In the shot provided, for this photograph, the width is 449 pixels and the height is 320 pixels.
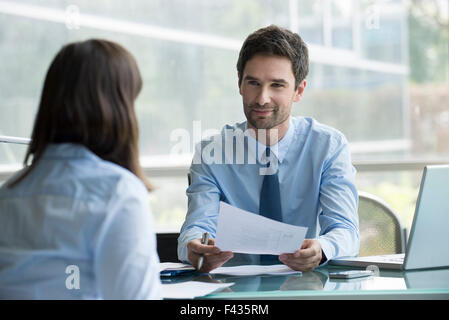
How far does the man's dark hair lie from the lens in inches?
84.5

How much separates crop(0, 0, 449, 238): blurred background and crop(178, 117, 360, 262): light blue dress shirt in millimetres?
1604

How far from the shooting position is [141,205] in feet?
3.50

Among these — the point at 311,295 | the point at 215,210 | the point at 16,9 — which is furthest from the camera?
the point at 16,9

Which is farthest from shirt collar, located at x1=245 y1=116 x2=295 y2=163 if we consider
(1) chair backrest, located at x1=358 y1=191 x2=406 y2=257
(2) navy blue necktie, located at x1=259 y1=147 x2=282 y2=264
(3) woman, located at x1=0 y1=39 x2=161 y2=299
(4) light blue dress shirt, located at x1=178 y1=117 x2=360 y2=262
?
(3) woman, located at x1=0 y1=39 x2=161 y2=299

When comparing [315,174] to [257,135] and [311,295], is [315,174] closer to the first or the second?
[257,135]

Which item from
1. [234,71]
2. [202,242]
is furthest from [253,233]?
[234,71]

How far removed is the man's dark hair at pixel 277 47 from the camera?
2146 millimetres

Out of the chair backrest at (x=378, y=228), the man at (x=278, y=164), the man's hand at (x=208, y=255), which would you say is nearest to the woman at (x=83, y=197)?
the man's hand at (x=208, y=255)

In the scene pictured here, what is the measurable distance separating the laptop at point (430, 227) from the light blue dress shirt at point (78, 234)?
0.71 m

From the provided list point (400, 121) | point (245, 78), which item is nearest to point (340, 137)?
point (245, 78)

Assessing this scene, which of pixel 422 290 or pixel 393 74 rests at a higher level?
pixel 393 74

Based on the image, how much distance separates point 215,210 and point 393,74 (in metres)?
2.08

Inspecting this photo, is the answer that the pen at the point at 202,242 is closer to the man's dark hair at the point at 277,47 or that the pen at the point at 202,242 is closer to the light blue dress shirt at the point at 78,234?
the light blue dress shirt at the point at 78,234

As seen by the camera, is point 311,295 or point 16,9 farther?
point 16,9
